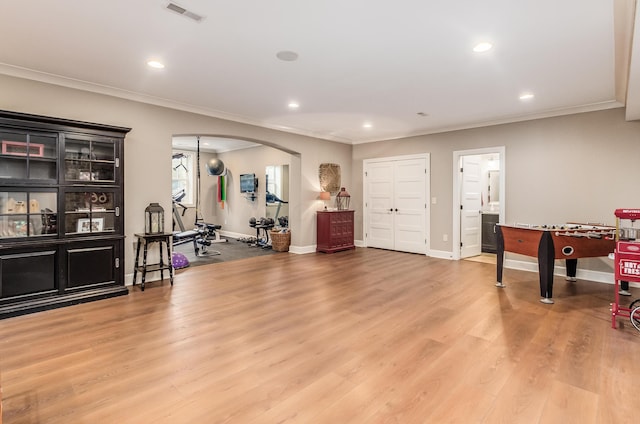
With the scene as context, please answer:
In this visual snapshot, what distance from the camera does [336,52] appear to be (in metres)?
3.22

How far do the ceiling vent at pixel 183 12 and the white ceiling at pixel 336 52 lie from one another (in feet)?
0.21

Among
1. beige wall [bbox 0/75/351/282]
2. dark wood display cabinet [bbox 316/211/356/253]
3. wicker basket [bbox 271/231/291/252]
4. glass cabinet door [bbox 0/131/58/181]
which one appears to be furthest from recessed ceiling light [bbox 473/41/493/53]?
wicker basket [bbox 271/231/291/252]

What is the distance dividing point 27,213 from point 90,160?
0.89 metres

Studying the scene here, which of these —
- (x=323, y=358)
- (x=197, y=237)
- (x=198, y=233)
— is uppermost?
(x=198, y=233)

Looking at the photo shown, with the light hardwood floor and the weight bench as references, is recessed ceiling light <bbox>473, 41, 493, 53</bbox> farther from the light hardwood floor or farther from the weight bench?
the weight bench

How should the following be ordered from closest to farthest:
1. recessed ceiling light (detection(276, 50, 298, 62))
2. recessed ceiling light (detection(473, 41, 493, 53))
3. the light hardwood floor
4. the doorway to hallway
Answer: the light hardwood floor
recessed ceiling light (detection(473, 41, 493, 53))
recessed ceiling light (detection(276, 50, 298, 62))
the doorway to hallway

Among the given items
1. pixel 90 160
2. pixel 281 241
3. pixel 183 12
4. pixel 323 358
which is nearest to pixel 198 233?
pixel 281 241

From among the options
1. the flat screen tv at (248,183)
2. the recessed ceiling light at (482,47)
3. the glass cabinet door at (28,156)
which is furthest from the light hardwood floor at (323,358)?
the flat screen tv at (248,183)

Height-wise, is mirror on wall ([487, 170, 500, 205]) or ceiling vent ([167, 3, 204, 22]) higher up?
ceiling vent ([167, 3, 204, 22])

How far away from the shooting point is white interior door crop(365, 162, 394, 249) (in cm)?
761

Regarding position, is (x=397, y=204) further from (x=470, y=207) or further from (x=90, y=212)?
(x=90, y=212)

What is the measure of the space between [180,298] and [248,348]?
5.76 ft

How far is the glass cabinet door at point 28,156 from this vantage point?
11.3 feet

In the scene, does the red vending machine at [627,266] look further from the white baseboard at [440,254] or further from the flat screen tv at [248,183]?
the flat screen tv at [248,183]
